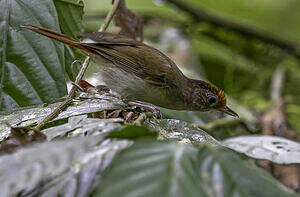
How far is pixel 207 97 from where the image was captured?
344 cm

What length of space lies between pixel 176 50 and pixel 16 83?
124 inches

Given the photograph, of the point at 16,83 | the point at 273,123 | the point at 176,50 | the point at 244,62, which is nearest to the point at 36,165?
the point at 16,83

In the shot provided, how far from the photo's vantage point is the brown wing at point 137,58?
2.83 m

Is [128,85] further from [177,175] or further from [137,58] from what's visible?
[177,175]

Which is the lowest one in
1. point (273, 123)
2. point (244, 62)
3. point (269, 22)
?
point (273, 123)

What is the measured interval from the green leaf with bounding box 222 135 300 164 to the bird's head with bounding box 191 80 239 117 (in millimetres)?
696

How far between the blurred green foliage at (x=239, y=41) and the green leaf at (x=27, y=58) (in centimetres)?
294

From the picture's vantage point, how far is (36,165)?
0.97 meters

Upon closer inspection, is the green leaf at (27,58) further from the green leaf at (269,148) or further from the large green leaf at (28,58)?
the green leaf at (269,148)

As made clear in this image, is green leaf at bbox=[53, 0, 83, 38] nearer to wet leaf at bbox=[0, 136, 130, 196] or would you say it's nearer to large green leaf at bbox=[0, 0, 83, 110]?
large green leaf at bbox=[0, 0, 83, 110]

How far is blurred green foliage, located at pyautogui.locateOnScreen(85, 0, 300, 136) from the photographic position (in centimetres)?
530

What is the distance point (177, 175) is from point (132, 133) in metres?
0.26

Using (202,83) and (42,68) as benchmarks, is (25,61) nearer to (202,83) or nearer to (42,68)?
(42,68)

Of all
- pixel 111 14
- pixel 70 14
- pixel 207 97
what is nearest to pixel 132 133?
pixel 70 14
